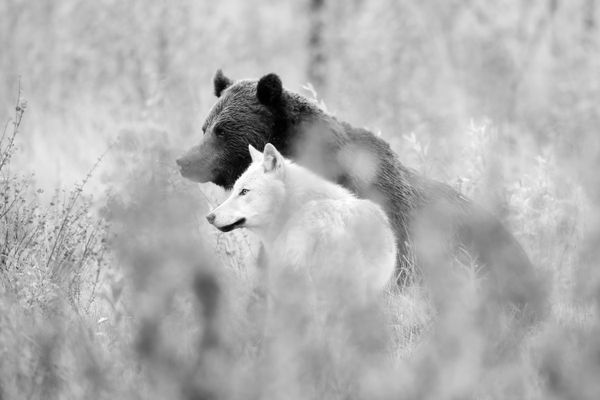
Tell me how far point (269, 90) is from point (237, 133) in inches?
11.5

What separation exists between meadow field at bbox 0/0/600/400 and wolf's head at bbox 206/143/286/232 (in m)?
0.25

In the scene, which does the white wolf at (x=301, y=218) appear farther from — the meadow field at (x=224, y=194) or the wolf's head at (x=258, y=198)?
the meadow field at (x=224, y=194)

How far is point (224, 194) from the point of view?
5.34m

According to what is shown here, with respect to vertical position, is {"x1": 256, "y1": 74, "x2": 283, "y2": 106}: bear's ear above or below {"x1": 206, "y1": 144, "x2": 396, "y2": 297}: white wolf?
above

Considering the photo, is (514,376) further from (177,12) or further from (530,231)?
(177,12)

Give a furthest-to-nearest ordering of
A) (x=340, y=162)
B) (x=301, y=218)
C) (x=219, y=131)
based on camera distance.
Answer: (x=219, y=131) < (x=340, y=162) < (x=301, y=218)

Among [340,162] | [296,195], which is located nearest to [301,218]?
[296,195]

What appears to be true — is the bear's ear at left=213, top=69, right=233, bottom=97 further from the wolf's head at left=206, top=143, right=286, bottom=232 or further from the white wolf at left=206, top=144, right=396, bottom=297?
the wolf's head at left=206, top=143, right=286, bottom=232

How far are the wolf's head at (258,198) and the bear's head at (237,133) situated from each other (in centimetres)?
75

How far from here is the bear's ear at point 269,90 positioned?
476 centimetres

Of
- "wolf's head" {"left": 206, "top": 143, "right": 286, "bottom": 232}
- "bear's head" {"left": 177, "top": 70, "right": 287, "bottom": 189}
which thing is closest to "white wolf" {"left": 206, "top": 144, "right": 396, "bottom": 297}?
"wolf's head" {"left": 206, "top": 143, "right": 286, "bottom": 232}

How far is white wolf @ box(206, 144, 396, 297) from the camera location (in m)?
3.82

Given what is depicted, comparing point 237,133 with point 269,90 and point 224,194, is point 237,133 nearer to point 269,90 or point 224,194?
point 269,90

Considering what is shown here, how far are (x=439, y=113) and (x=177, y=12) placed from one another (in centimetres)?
412
